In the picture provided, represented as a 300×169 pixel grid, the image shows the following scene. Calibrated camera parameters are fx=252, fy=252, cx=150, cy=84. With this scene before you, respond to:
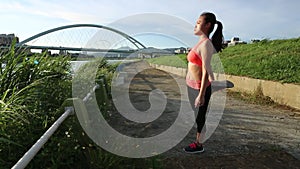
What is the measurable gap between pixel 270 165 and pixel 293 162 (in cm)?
29

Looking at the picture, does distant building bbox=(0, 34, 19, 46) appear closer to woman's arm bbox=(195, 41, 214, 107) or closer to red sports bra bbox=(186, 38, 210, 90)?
red sports bra bbox=(186, 38, 210, 90)

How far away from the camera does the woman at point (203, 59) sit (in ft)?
8.13

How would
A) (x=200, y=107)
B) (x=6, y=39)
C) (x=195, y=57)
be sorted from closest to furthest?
(x=195, y=57), (x=200, y=107), (x=6, y=39)

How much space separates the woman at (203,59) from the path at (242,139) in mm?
282

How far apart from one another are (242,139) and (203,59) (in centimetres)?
143

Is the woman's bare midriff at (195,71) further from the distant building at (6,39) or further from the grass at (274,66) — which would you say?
the grass at (274,66)

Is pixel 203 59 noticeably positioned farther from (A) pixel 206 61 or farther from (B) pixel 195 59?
(B) pixel 195 59

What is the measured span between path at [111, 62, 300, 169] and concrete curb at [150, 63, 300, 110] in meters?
0.34

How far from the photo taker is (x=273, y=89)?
531 cm

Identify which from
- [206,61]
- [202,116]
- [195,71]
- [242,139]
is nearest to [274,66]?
[242,139]

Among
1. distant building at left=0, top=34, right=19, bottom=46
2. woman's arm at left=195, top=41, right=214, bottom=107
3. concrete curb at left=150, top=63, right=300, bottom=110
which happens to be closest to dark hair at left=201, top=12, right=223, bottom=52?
woman's arm at left=195, top=41, right=214, bottom=107

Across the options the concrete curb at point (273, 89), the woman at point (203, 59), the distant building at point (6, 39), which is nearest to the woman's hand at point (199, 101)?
the woman at point (203, 59)

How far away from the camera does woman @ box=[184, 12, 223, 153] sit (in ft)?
8.13

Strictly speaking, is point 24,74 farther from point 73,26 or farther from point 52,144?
point 73,26
